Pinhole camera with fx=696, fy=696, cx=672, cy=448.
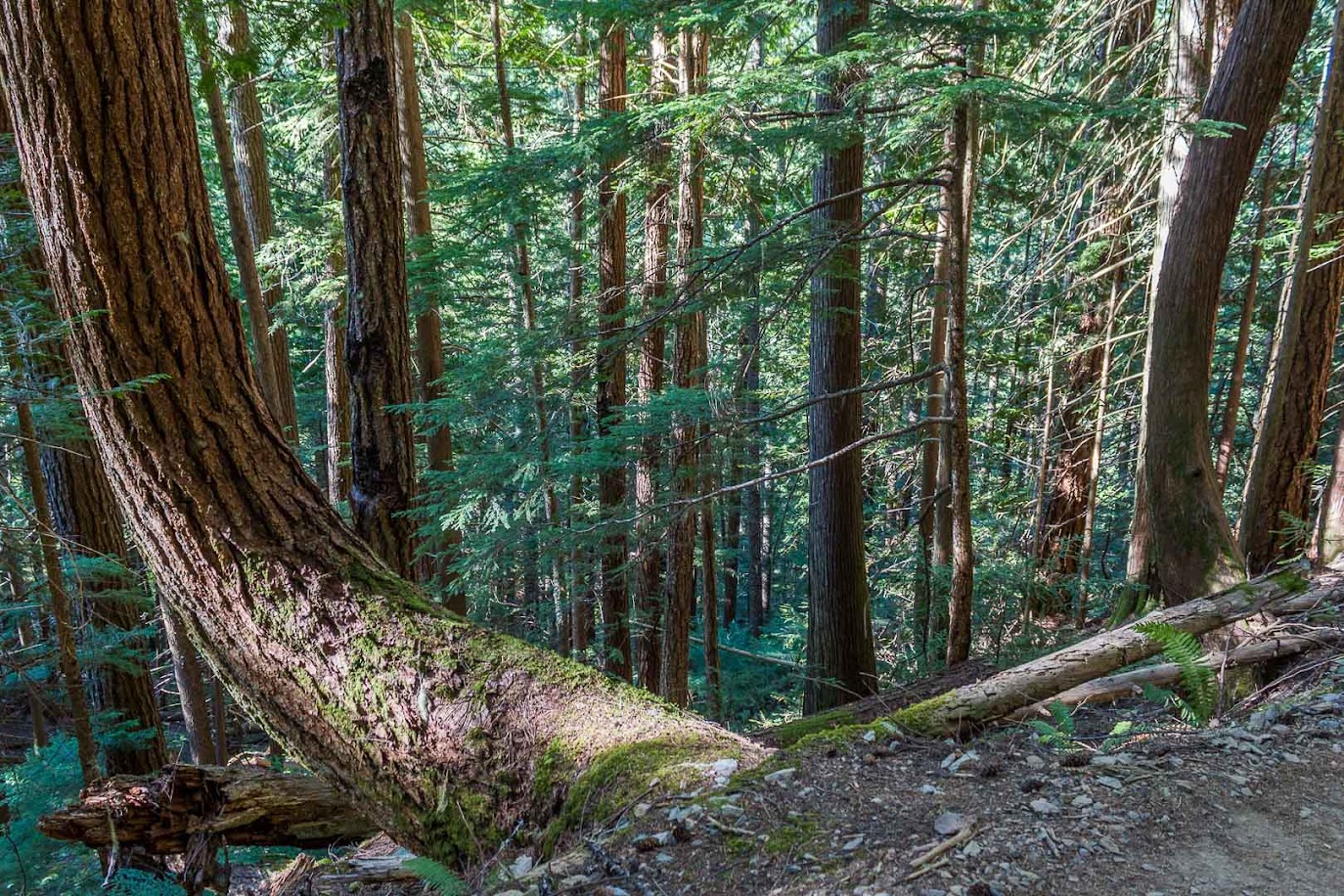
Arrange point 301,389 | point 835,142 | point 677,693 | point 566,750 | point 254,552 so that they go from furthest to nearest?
point 301,389 → point 677,693 → point 835,142 → point 254,552 → point 566,750

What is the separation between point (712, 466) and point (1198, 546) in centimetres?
372

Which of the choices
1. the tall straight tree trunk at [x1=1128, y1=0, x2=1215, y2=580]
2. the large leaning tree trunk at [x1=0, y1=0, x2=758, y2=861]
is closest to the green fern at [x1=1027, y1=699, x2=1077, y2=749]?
the large leaning tree trunk at [x1=0, y1=0, x2=758, y2=861]

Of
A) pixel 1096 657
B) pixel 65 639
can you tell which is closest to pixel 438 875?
pixel 1096 657

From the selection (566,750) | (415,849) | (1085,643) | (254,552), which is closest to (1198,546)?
(1085,643)

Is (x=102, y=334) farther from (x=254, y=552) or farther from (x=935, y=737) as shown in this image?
(x=935, y=737)

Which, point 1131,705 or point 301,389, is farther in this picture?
point 301,389

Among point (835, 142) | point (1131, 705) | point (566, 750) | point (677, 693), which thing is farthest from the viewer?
point (677, 693)

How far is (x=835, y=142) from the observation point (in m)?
5.37

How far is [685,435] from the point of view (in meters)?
6.77

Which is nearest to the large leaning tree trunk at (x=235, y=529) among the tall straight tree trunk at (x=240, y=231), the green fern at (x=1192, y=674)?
the green fern at (x=1192, y=674)

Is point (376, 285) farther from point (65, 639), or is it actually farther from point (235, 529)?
point (65, 639)

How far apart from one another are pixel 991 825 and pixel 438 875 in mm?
1619

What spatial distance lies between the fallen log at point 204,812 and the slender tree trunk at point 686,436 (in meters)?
3.66

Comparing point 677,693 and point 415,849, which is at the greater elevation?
point 415,849
